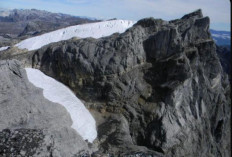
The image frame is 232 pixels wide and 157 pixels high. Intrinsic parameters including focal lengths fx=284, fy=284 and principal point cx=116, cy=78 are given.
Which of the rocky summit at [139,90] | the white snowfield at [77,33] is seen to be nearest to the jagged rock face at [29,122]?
the rocky summit at [139,90]

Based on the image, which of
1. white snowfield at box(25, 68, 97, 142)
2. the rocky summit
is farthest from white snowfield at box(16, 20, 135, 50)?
white snowfield at box(25, 68, 97, 142)

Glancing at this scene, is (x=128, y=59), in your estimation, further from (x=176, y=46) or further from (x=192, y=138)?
(x=192, y=138)

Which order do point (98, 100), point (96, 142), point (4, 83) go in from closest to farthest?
point (4, 83)
point (96, 142)
point (98, 100)

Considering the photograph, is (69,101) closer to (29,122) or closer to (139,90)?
(29,122)

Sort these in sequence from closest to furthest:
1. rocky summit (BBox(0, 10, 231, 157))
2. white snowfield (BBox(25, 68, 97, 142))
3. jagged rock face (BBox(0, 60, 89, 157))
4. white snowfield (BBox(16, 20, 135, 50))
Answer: jagged rock face (BBox(0, 60, 89, 157)) < rocky summit (BBox(0, 10, 231, 157)) < white snowfield (BBox(25, 68, 97, 142)) < white snowfield (BBox(16, 20, 135, 50))

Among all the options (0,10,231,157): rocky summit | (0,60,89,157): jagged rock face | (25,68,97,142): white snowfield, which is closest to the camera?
(0,60,89,157): jagged rock face

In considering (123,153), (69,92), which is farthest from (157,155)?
(69,92)

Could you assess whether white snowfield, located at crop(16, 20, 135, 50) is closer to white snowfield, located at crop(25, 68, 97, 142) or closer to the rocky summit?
the rocky summit
